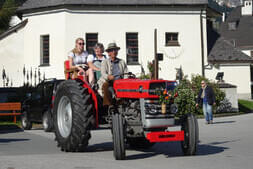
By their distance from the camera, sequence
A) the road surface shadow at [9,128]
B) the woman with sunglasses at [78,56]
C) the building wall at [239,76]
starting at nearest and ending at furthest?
the woman with sunglasses at [78,56] → the road surface shadow at [9,128] → the building wall at [239,76]

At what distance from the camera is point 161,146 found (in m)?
12.2

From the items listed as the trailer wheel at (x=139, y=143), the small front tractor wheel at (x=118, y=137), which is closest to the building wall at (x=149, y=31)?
the trailer wheel at (x=139, y=143)

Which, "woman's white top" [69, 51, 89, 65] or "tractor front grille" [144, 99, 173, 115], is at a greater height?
"woman's white top" [69, 51, 89, 65]

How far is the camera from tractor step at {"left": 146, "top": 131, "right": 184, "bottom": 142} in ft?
30.2

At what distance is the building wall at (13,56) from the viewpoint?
37.9 meters

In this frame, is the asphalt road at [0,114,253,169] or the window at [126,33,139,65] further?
the window at [126,33,139,65]

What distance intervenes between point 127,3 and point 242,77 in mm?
11018

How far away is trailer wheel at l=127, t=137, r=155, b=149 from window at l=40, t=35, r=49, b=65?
84.5 feet

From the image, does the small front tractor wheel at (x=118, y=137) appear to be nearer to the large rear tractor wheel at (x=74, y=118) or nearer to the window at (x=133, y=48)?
the large rear tractor wheel at (x=74, y=118)

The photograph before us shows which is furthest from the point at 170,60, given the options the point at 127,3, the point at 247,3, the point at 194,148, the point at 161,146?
the point at 247,3

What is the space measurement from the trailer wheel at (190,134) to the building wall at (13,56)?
29620 millimetres

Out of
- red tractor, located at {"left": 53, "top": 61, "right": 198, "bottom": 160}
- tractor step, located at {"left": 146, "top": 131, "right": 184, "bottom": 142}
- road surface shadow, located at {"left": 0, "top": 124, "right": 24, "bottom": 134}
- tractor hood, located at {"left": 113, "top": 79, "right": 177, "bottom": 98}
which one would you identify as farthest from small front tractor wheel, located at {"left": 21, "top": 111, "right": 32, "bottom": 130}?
tractor step, located at {"left": 146, "top": 131, "right": 184, "bottom": 142}

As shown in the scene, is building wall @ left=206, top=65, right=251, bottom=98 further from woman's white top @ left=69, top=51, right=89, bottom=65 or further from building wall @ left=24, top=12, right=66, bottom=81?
woman's white top @ left=69, top=51, right=89, bottom=65

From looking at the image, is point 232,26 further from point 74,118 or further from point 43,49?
point 74,118
